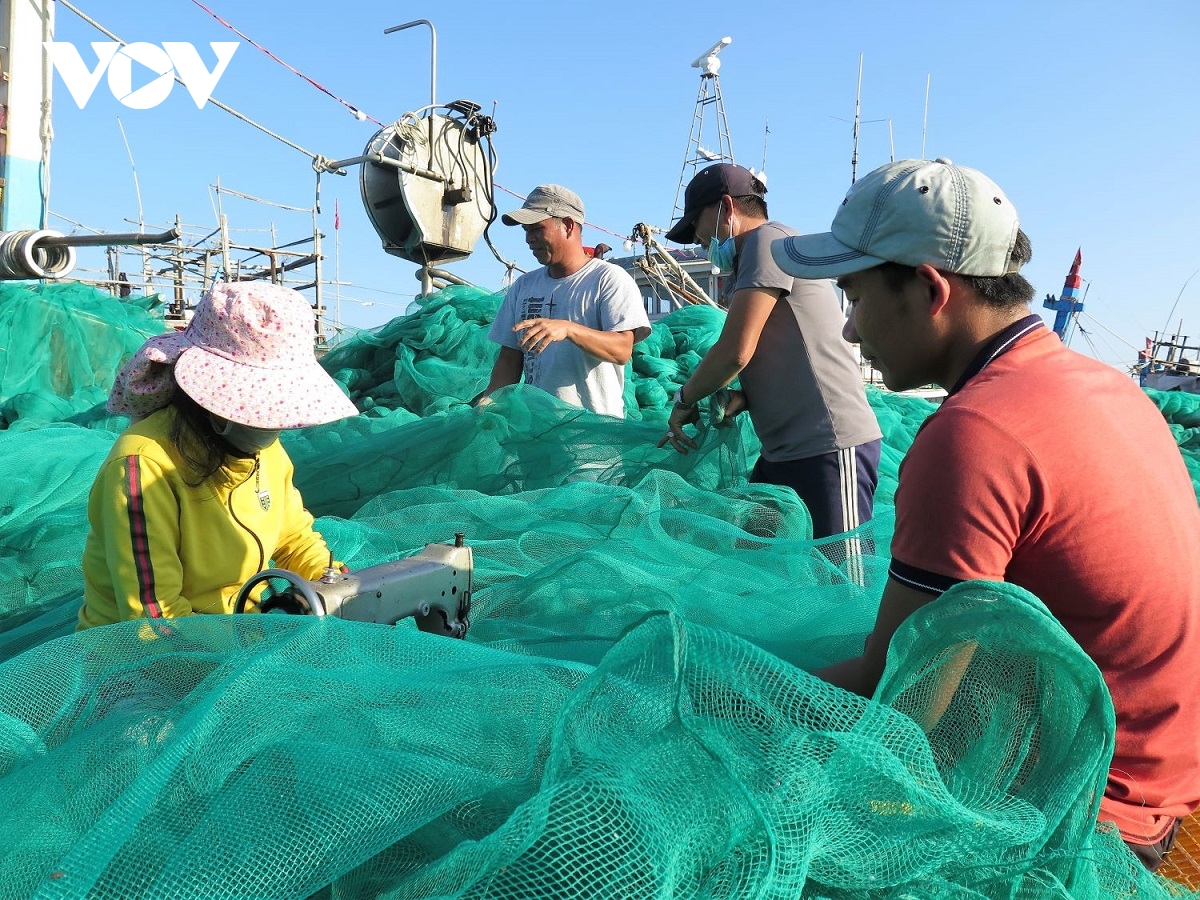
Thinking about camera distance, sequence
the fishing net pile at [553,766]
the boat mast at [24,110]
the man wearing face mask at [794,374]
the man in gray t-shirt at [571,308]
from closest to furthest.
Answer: the fishing net pile at [553,766], the man wearing face mask at [794,374], the man in gray t-shirt at [571,308], the boat mast at [24,110]

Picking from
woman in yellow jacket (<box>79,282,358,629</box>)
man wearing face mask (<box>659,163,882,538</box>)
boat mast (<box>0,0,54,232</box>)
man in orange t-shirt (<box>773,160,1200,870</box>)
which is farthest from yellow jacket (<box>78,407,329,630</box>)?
boat mast (<box>0,0,54,232</box>)

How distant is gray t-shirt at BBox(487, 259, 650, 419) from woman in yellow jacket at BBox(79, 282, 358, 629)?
7.29 ft

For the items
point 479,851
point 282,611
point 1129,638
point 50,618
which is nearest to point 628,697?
point 479,851

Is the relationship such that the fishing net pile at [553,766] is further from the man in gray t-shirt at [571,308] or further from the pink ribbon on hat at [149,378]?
the man in gray t-shirt at [571,308]

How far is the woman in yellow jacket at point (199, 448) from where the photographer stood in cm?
197

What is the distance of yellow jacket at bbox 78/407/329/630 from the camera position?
77.7 inches

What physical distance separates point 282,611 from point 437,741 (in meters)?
0.64

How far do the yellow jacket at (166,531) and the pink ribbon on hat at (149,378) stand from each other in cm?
4

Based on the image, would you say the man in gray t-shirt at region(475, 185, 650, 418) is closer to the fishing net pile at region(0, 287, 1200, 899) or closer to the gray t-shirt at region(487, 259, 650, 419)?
the gray t-shirt at region(487, 259, 650, 419)

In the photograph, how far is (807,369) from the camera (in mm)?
3371

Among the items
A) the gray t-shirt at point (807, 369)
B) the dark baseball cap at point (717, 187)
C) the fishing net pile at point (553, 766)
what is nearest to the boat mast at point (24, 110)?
the dark baseball cap at point (717, 187)

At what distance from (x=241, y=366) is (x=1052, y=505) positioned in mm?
1543

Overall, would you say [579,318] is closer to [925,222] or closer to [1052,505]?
[925,222]

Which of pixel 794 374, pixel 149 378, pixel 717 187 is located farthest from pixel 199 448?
pixel 717 187
